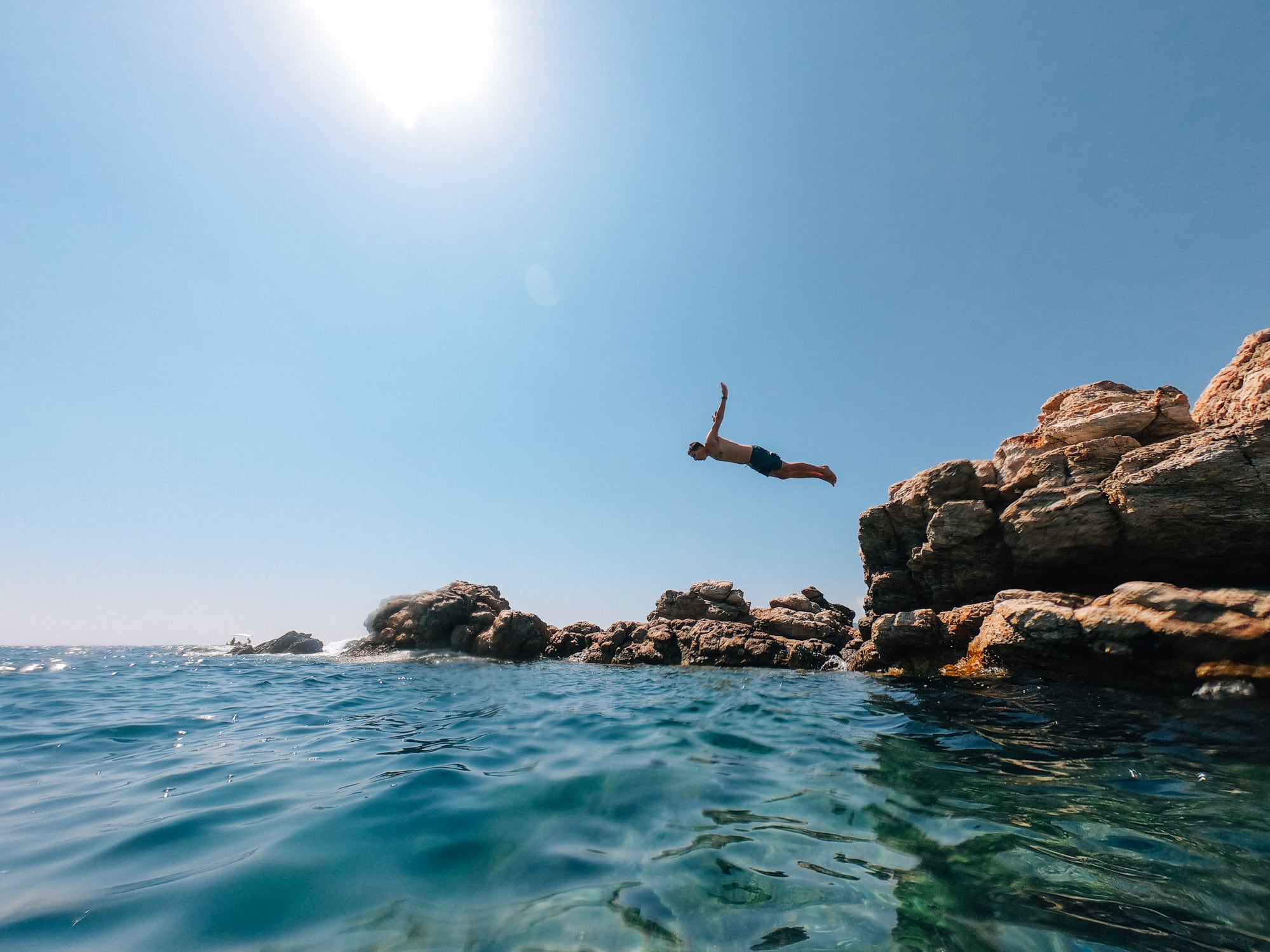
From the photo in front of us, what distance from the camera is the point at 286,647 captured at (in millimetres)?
34844

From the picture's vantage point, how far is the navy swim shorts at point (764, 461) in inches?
448

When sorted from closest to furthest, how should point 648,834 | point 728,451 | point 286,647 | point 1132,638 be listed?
point 648,834 → point 1132,638 → point 728,451 → point 286,647

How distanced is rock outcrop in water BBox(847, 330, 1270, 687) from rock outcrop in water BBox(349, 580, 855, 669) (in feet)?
16.9

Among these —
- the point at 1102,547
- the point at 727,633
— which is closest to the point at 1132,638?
the point at 1102,547

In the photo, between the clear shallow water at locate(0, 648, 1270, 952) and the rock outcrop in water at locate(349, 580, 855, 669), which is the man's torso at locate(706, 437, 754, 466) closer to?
the clear shallow water at locate(0, 648, 1270, 952)

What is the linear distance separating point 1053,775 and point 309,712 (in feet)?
33.6

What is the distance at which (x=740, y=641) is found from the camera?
18797mm

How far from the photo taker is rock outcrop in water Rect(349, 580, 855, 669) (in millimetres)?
19109

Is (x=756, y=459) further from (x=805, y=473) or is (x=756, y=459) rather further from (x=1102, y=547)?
(x=1102, y=547)

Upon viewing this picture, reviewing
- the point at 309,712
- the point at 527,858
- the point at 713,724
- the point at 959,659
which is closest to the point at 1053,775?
the point at 713,724

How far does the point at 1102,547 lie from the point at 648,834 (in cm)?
1229

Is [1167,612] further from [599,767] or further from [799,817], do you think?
[599,767]

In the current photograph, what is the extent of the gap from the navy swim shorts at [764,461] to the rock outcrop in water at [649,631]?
963 cm

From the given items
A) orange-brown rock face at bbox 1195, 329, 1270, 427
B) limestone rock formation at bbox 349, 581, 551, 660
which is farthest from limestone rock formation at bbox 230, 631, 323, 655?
orange-brown rock face at bbox 1195, 329, 1270, 427
